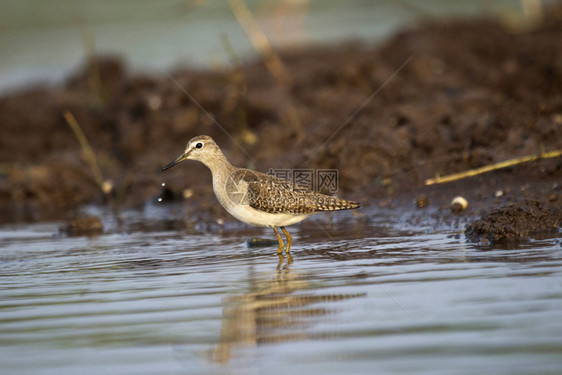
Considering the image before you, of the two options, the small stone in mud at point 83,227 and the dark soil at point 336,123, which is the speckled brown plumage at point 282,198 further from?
the small stone in mud at point 83,227

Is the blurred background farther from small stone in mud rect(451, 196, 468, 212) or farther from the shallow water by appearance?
the shallow water

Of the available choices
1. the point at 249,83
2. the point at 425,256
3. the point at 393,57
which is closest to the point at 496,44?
the point at 393,57

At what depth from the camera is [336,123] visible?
42.3 feet

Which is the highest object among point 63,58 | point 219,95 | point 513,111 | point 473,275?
point 63,58

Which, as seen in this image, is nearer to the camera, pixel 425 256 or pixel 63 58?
pixel 425 256

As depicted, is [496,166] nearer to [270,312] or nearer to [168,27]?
[270,312]

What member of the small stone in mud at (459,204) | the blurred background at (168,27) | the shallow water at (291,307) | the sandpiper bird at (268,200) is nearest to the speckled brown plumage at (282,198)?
the sandpiper bird at (268,200)

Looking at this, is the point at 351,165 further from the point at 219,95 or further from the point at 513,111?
the point at 219,95

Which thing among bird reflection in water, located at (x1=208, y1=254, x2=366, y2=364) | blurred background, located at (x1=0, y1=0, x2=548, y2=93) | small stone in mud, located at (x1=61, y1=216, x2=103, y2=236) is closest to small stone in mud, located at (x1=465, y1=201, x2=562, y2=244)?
bird reflection in water, located at (x1=208, y1=254, x2=366, y2=364)

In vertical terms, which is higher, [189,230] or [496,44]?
[496,44]

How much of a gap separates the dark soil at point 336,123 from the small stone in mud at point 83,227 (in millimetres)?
1544

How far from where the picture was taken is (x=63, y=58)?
2412 centimetres

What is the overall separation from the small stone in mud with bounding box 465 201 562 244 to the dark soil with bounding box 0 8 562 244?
0.53m

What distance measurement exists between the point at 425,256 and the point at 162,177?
6.88 meters
